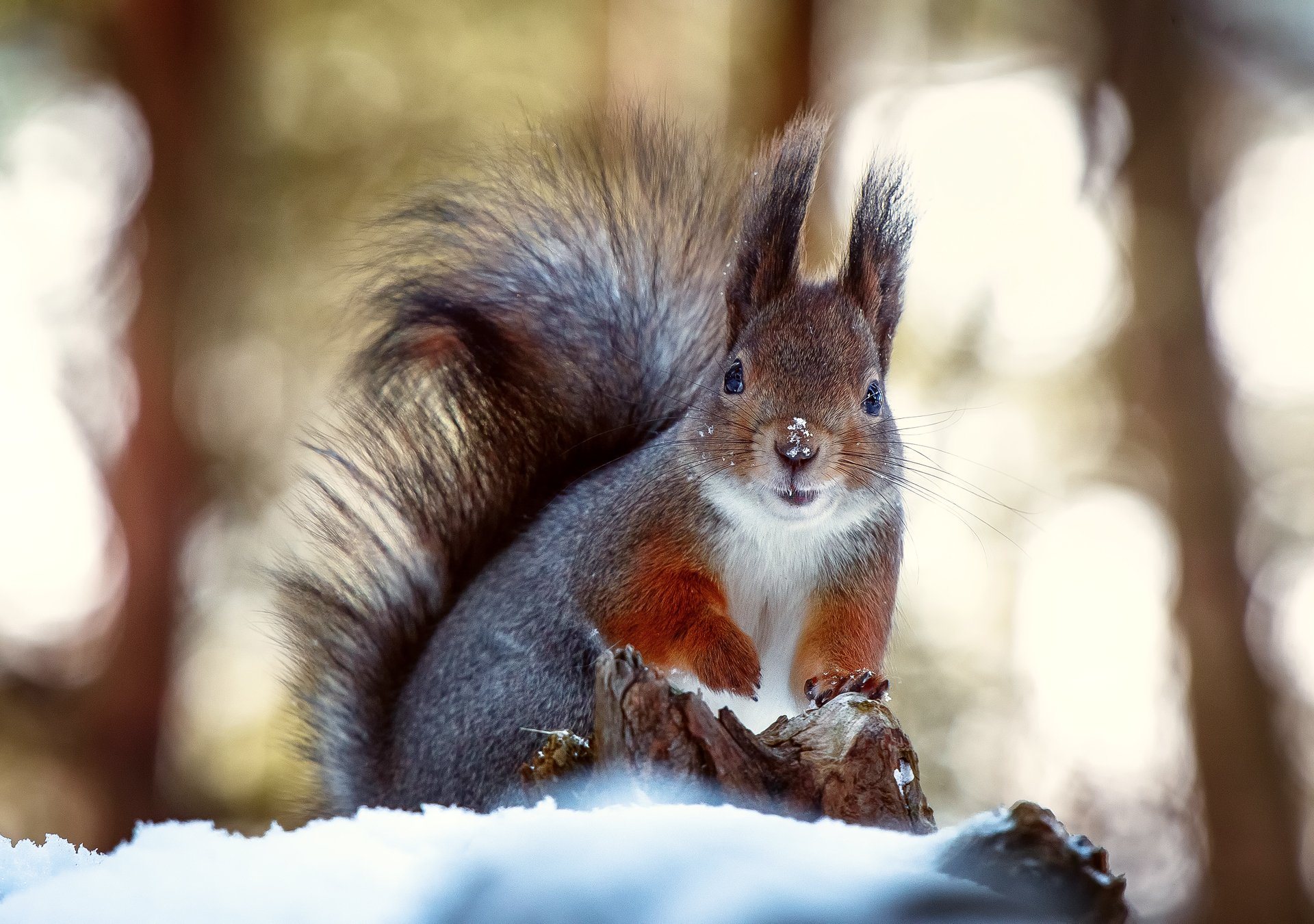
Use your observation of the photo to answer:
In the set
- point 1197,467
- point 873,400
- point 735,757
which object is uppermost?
point 1197,467

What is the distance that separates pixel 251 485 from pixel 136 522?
269mm

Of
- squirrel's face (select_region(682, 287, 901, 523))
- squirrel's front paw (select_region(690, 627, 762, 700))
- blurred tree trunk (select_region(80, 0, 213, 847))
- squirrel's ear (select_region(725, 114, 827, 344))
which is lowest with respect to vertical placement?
squirrel's front paw (select_region(690, 627, 762, 700))

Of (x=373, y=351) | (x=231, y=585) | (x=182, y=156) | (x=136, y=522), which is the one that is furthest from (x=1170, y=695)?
(x=182, y=156)

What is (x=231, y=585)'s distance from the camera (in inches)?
Answer: 106

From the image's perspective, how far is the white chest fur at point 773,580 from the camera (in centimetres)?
128

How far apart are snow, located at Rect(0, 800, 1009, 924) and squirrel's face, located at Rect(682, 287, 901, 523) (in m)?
0.52

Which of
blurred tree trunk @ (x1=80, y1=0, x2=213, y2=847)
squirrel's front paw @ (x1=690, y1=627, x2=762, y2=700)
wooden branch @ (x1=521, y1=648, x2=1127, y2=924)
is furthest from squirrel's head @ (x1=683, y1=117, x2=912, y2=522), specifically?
blurred tree trunk @ (x1=80, y1=0, x2=213, y2=847)

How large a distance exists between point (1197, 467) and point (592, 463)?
5.08 ft

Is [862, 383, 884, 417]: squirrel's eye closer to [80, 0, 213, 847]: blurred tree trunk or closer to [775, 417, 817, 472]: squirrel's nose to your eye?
[775, 417, 817, 472]: squirrel's nose

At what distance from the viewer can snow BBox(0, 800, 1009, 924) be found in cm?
57

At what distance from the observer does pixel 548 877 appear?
601mm

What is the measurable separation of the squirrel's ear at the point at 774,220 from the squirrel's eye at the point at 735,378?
97 mm

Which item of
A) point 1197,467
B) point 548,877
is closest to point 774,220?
Answer: point 548,877

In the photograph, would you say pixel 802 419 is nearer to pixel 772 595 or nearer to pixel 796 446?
pixel 796 446
